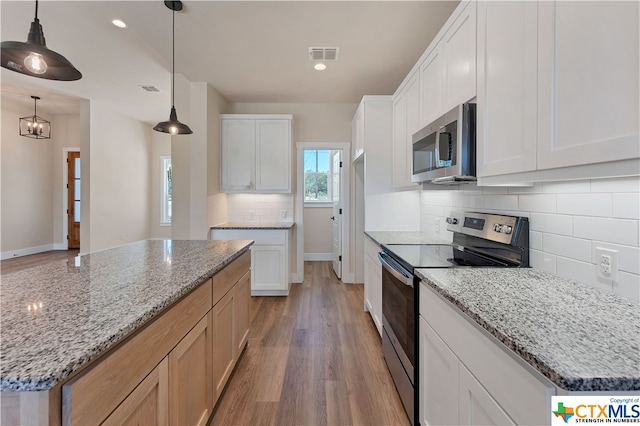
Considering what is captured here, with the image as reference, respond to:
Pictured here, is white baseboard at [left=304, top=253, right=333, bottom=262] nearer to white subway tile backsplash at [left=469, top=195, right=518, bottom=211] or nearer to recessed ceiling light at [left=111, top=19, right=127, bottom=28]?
white subway tile backsplash at [left=469, top=195, right=518, bottom=211]

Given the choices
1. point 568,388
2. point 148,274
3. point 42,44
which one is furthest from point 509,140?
point 42,44

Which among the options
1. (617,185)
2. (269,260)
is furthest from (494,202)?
(269,260)

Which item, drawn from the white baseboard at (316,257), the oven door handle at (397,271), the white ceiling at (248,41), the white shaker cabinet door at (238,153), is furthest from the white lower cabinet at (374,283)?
the white baseboard at (316,257)

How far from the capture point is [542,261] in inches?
55.0

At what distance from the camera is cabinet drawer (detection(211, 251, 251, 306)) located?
1.62 meters

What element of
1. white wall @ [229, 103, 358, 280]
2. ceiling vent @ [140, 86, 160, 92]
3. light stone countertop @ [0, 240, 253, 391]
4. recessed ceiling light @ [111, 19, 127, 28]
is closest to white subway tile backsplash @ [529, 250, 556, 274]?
light stone countertop @ [0, 240, 253, 391]

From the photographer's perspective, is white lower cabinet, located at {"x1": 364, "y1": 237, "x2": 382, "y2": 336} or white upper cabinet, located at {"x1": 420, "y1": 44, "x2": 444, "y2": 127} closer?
white upper cabinet, located at {"x1": 420, "y1": 44, "x2": 444, "y2": 127}

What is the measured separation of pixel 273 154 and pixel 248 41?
1.53 meters

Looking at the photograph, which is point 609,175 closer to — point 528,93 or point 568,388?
point 528,93

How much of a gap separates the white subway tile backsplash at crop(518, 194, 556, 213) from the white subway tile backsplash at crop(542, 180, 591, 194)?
0.03 meters

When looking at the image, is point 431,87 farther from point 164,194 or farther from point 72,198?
point 72,198

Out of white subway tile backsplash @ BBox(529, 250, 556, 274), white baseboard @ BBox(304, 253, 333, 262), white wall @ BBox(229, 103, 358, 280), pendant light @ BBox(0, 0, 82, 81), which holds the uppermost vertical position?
white wall @ BBox(229, 103, 358, 280)

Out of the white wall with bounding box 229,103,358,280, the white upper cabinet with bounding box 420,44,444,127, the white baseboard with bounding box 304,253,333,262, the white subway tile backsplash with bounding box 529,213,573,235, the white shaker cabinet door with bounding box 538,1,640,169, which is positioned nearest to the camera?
the white shaker cabinet door with bounding box 538,1,640,169

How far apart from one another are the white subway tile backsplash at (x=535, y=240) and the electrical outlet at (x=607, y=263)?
0.29m
